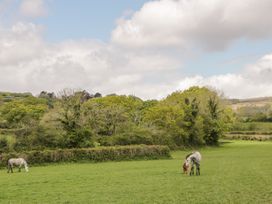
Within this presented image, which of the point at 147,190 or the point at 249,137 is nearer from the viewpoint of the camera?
the point at 147,190

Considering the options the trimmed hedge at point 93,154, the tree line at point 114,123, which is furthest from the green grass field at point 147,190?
the tree line at point 114,123

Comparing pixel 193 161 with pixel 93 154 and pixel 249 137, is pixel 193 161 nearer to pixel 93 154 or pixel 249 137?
pixel 93 154

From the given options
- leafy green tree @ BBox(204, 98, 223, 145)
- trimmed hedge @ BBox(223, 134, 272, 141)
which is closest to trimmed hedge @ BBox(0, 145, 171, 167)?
leafy green tree @ BBox(204, 98, 223, 145)

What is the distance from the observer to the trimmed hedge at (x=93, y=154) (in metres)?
50.2

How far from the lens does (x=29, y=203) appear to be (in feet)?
64.8

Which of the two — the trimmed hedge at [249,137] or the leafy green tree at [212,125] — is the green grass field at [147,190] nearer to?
the leafy green tree at [212,125]

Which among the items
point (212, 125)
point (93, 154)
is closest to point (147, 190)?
point (93, 154)

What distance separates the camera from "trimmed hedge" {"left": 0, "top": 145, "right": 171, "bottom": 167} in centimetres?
5022

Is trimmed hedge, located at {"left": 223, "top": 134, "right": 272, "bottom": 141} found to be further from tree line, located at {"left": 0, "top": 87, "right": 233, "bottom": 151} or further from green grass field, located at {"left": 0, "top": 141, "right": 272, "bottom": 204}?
green grass field, located at {"left": 0, "top": 141, "right": 272, "bottom": 204}

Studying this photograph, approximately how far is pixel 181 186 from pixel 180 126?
5773 centimetres

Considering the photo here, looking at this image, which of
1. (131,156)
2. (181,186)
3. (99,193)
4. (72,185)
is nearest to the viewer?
(99,193)

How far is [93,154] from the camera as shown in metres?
53.9

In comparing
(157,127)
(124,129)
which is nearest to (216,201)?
(124,129)

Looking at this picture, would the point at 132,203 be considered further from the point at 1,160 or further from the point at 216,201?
the point at 1,160
